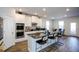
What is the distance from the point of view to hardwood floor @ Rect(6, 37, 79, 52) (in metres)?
1.79

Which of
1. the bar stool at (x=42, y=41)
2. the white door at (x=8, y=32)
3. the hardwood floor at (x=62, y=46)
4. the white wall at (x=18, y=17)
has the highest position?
the white wall at (x=18, y=17)

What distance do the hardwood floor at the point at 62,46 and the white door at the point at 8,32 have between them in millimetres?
138

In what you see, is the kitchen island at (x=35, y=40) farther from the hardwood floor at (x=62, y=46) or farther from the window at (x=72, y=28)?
the window at (x=72, y=28)

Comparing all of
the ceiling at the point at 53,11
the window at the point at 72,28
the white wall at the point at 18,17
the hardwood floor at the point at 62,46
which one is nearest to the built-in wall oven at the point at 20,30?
the white wall at the point at 18,17

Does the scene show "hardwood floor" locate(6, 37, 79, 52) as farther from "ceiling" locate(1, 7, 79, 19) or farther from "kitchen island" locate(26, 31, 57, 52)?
"ceiling" locate(1, 7, 79, 19)

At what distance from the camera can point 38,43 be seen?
1.90 meters

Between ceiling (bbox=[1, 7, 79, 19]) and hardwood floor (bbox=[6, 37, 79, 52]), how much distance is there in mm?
604

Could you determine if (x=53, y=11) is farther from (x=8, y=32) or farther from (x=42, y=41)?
(x=8, y=32)

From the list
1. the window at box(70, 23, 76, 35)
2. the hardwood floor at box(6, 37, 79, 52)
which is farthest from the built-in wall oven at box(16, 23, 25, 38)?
the window at box(70, 23, 76, 35)

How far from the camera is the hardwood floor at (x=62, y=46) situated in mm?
1791
